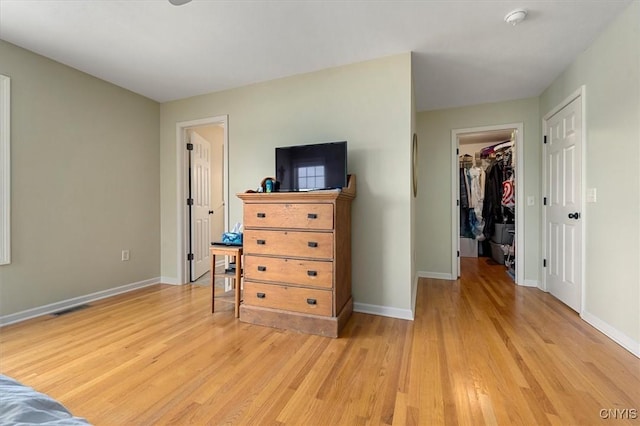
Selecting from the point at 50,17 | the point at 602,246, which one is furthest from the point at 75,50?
the point at 602,246

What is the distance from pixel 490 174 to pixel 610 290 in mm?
3546

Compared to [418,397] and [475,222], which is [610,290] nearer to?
[418,397]

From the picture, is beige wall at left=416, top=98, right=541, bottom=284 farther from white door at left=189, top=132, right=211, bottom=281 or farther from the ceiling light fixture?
white door at left=189, top=132, right=211, bottom=281

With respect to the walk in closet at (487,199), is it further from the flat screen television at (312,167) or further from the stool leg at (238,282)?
the stool leg at (238,282)

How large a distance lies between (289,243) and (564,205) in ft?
9.50

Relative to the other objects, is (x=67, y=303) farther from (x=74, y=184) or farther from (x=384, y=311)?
(x=384, y=311)

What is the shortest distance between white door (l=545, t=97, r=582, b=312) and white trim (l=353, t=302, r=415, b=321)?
1.62 metres

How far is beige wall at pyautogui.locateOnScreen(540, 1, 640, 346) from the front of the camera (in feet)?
6.22

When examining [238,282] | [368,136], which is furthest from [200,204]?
[368,136]

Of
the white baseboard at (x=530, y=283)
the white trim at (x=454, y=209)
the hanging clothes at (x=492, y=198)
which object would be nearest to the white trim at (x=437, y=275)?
the white trim at (x=454, y=209)

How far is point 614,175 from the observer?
6.88 feet

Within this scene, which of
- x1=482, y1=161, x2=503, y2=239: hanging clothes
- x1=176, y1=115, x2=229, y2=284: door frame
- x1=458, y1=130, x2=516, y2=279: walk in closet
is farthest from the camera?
x1=482, y1=161, x2=503, y2=239: hanging clothes

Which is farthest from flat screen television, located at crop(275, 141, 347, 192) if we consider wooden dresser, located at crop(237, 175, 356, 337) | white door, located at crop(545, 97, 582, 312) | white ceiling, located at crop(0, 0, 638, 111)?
white door, located at crop(545, 97, 582, 312)

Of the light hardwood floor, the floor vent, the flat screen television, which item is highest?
the flat screen television
